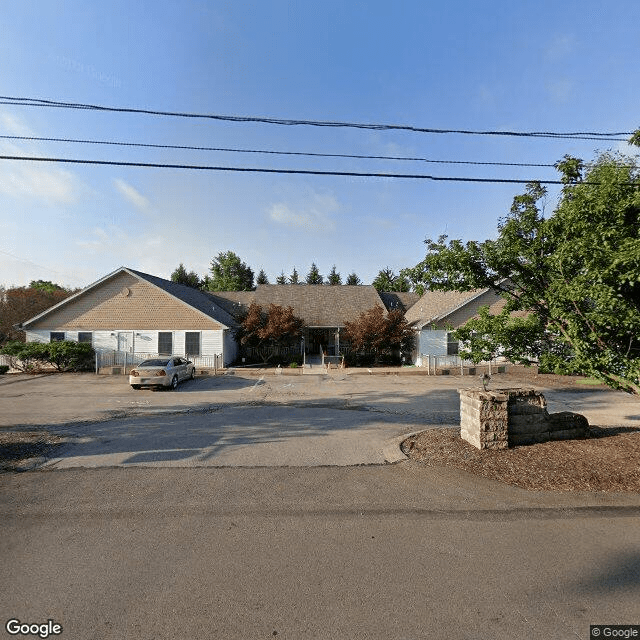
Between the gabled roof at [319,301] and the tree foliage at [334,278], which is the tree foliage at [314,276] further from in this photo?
the gabled roof at [319,301]

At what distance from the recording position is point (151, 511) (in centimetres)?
440

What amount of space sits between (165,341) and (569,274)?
22.4 m

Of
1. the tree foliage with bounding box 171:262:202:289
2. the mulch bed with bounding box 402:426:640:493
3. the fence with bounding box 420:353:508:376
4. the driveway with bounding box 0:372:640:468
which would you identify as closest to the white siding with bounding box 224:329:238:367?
the driveway with bounding box 0:372:640:468

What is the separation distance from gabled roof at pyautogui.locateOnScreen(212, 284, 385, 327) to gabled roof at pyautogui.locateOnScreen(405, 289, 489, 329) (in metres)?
3.41

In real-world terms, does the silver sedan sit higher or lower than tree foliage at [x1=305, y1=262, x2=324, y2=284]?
lower

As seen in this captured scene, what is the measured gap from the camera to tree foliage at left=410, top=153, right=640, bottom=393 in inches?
205

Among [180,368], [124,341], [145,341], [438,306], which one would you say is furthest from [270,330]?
[438,306]

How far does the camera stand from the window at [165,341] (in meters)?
22.6

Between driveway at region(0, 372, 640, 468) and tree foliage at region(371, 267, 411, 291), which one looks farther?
tree foliage at region(371, 267, 411, 291)

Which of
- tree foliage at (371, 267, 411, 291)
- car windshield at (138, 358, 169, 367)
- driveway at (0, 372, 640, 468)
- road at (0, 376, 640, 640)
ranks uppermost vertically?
tree foliage at (371, 267, 411, 291)

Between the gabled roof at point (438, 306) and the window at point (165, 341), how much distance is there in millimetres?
16474

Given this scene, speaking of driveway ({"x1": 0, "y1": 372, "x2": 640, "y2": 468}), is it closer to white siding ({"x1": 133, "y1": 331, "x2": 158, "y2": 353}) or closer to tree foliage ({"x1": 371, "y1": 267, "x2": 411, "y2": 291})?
white siding ({"x1": 133, "y1": 331, "x2": 158, "y2": 353})

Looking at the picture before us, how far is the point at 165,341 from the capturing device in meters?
22.7

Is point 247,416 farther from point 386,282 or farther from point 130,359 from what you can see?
point 386,282
